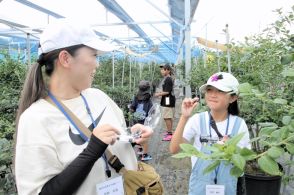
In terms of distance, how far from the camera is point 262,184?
3428 mm

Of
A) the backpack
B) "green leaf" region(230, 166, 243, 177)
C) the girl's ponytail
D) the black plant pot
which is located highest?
the girl's ponytail

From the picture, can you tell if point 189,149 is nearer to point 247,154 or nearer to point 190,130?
point 247,154

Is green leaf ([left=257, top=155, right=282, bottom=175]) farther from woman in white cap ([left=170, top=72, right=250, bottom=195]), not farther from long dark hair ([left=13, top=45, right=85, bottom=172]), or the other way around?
woman in white cap ([left=170, top=72, right=250, bottom=195])

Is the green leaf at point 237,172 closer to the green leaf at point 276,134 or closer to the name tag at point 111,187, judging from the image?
the green leaf at point 276,134

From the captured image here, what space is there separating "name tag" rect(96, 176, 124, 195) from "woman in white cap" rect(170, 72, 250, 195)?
2.42 ft

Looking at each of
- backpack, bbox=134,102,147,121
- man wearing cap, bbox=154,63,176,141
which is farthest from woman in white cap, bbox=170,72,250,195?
man wearing cap, bbox=154,63,176,141

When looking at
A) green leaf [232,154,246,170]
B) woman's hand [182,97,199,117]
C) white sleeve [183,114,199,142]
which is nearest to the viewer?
green leaf [232,154,246,170]

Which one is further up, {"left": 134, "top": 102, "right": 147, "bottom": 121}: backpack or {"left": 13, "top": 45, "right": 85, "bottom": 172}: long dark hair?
{"left": 13, "top": 45, "right": 85, "bottom": 172}: long dark hair

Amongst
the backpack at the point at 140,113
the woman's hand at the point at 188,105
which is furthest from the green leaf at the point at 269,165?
the backpack at the point at 140,113

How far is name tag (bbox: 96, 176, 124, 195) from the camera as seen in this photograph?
1.31 metres

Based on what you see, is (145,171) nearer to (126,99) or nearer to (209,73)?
(209,73)

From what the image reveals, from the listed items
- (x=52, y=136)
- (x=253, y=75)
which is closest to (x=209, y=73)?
(x=253, y=75)

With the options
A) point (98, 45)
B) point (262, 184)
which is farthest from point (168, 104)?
point (98, 45)

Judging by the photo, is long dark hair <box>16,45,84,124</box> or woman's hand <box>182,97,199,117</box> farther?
woman's hand <box>182,97,199,117</box>
